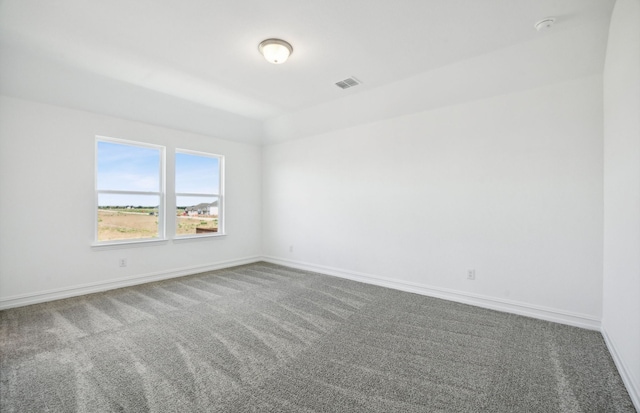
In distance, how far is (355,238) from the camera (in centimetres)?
457

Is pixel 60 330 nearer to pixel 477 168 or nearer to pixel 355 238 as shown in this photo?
pixel 355 238

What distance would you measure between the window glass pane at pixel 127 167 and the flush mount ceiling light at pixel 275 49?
2.76m

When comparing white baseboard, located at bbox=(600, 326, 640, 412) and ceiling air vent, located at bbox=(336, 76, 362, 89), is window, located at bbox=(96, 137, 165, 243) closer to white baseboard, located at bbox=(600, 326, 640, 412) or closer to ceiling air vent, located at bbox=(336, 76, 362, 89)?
ceiling air vent, located at bbox=(336, 76, 362, 89)

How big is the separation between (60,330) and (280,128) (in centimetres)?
401

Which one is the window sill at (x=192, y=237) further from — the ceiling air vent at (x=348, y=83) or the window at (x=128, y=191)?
the ceiling air vent at (x=348, y=83)

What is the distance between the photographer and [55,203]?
11.6ft

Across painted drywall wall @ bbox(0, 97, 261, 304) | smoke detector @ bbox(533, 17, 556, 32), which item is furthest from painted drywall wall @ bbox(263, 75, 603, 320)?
painted drywall wall @ bbox(0, 97, 261, 304)

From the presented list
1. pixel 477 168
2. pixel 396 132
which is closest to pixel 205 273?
pixel 396 132

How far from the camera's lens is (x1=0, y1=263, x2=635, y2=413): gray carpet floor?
176cm

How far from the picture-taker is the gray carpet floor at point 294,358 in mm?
1756

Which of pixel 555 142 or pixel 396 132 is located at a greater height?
pixel 396 132

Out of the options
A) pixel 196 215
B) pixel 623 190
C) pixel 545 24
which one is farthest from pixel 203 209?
pixel 623 190

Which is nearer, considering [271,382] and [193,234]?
[271,382]

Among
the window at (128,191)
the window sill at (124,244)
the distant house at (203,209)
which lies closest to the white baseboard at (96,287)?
the window sill at (124,244)
